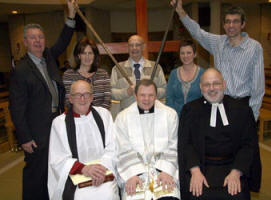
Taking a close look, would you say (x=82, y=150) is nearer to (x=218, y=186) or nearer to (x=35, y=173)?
(x=35, y=173)

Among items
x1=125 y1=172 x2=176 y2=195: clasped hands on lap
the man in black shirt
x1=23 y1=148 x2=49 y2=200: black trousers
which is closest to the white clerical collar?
the man in black shirt

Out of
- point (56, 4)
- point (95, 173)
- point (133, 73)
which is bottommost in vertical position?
point (95, 173)

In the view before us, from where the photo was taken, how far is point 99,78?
2.75 metres

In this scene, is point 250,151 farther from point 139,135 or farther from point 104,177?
point 104,177

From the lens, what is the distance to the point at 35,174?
2.70 metres

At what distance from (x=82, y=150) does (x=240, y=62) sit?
1672 millimetres

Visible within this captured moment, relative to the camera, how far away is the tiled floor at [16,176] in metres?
3.35

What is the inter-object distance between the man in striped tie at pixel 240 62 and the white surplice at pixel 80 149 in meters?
1.25

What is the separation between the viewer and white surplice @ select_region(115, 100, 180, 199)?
233 centimetres

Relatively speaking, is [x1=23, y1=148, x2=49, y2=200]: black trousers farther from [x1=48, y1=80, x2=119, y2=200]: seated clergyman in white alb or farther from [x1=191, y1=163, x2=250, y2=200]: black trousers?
[x1=191, y1=163, x2=250, y2=200]: black trousers

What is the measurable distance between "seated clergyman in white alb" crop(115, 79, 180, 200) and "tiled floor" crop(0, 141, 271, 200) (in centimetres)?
151

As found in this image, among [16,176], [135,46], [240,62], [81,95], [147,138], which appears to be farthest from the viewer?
[16,176]

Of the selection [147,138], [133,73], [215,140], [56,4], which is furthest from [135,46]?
[56,4]

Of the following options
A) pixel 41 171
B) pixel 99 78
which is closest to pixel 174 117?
pixel 99 78
